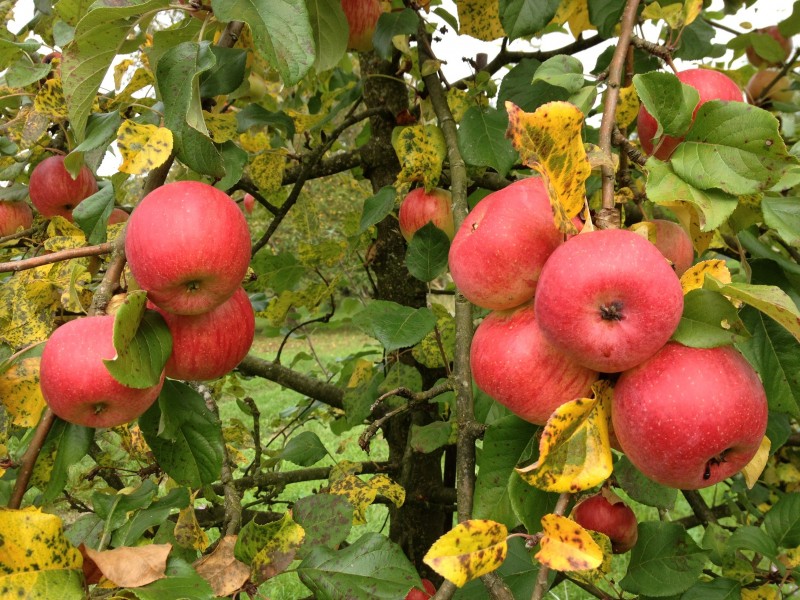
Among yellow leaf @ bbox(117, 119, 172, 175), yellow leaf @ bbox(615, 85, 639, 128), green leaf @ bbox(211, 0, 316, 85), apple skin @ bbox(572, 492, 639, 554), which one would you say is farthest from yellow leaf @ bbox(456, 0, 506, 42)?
apple skin @ bbox(572, 492, 639, 554)

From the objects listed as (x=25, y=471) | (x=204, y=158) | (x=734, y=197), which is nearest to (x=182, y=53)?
(x=204, y=158)

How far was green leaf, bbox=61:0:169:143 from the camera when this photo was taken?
0.83m

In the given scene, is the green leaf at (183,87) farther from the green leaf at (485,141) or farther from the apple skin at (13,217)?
the apple skin at (13,217)

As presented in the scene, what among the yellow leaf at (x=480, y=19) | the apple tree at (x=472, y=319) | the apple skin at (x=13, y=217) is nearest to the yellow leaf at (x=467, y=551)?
the apple tree at (x=472, y=319)

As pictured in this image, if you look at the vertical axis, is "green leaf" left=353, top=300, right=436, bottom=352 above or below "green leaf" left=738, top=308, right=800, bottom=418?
below

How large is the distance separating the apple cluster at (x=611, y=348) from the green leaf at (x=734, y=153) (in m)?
0.09

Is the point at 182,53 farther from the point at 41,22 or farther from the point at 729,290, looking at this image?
the point at 41,22

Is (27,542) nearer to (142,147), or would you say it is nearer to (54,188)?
(142,147)

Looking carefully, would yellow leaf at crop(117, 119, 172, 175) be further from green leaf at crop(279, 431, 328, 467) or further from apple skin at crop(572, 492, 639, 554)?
green leaf at crop(279, 431, 328, 467)

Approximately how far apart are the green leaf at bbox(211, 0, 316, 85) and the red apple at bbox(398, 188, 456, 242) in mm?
632

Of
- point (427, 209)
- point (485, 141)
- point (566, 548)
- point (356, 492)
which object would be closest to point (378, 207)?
point (427, 209)

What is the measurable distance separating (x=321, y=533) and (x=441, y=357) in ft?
1.89

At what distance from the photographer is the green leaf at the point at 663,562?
1.12 meters

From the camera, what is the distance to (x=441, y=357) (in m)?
1.46
